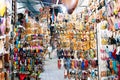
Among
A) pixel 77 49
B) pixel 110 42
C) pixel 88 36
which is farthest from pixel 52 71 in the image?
pixel 110 42

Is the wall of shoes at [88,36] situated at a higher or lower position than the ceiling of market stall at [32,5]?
Result: lower

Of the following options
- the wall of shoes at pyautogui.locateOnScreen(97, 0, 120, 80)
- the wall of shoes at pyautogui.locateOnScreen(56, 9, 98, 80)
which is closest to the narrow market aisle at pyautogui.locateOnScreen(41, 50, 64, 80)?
the wall of shoes at pyautogui.locateOnScreen(56, 9, 98, 80)

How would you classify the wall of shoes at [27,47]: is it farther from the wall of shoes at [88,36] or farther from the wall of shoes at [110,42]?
the wall of shoes at [110,42]

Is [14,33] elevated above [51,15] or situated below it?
below

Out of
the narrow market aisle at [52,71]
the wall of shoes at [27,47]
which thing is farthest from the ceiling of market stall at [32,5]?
the narrow market aisle at [52,71]

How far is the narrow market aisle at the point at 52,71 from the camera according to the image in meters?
2.74

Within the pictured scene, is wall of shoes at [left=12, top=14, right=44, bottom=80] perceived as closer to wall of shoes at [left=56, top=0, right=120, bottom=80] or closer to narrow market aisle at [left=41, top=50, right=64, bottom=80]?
narrow market aisle at [left=41, top=50, right=64, bottom=80]

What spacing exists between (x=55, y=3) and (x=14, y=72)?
0.95 m

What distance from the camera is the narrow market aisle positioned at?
8.99 feet

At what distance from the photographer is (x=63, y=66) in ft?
9.07

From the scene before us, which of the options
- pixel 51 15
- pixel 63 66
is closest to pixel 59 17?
pixel 51 15

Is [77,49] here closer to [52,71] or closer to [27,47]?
[52,71]

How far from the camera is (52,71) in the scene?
2.75 meters

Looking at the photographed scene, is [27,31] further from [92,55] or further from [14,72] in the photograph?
[92,55]
